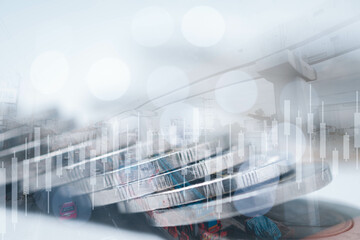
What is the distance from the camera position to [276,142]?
86.7 inches

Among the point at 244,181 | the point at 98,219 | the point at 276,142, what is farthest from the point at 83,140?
the point at 276,142

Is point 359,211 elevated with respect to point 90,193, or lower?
lower

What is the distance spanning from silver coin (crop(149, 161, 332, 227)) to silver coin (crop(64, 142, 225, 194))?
1.46 feet

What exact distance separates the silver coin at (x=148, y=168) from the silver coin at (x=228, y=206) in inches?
17.5

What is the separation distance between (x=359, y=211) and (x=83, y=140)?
3.86 metres

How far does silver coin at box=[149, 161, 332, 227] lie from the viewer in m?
1.68

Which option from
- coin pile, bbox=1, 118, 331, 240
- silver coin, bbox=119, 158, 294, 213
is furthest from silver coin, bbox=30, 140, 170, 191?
silver coin, bbox=119, 158, 294, 213

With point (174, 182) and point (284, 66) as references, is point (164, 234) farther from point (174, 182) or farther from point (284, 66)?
point (284, 66)

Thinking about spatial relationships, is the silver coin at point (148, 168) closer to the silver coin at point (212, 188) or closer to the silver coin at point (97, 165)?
the silver coin at point (97, 165)

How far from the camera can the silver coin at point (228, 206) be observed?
168cm

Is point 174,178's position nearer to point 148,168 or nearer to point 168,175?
point 168,175

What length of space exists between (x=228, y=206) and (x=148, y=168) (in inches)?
38.4

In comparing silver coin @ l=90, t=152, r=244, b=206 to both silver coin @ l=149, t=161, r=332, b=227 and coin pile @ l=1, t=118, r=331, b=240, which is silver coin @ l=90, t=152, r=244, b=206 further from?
silver coin @ l=149, t=161, r=332, b=227

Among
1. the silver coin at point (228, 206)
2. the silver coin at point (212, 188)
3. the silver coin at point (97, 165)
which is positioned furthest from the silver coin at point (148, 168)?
the silver coin at point (228, 206)
